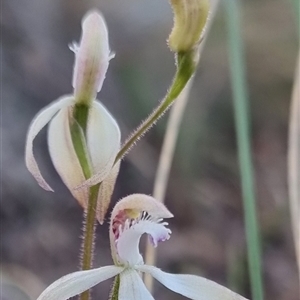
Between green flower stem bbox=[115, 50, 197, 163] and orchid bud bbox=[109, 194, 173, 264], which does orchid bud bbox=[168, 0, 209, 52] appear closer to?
green flower stem bbox=[115, 50, 197, 163]

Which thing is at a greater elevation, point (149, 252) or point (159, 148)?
point (159, 148)

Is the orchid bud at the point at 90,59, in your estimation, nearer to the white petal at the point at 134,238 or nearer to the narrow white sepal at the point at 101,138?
the narrow white sepal at the point at 101,138

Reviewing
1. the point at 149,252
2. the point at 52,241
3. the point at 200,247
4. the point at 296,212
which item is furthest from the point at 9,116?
the point at 296,212

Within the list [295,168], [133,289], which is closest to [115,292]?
[133,289]

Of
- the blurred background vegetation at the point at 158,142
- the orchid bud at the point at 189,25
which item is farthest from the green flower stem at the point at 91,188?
the blurred background vegetation at the point at 158,142

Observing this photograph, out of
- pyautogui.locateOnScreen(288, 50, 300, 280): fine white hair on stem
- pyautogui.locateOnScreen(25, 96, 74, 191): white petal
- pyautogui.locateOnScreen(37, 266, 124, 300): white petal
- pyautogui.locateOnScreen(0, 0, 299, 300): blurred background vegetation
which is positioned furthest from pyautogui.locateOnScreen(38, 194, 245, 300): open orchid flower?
pyautogui.locateOnScreen(0, 0, 299, 300): blurred background vegetation

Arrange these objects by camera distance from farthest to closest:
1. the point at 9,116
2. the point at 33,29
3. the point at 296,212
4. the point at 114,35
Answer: the point at 114,35 < the point at 33,29 < the point at 9,116 < the point at 296,212

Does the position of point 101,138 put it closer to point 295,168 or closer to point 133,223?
point 133,223

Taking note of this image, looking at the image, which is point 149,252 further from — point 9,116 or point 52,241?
point 9,116
